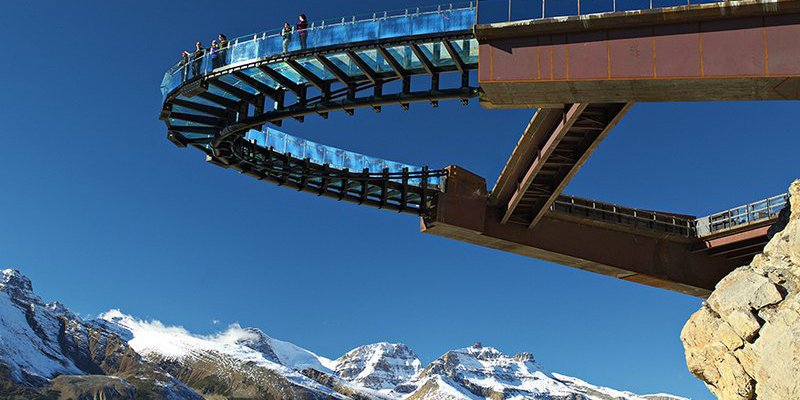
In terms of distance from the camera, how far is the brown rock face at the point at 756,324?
37.1 m

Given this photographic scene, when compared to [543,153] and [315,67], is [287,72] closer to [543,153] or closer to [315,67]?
[315,67]

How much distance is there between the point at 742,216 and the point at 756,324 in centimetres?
763

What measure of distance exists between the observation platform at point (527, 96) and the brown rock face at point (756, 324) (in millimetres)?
3024

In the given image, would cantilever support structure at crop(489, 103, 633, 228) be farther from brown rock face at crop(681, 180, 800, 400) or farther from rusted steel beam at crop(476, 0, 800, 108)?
brown rock face at crop(681, 180, 800, 400)

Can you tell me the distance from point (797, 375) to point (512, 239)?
15.3m

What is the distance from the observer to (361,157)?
4112 cm

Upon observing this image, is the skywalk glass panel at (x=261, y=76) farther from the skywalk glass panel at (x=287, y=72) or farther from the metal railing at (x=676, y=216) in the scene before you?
the metal railing at (x=676, y=216)

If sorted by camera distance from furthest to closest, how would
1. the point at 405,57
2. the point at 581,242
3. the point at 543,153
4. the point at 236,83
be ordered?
the point at 581,242 < the point at 543,153 < the point at 236,83 < the point at 405,57

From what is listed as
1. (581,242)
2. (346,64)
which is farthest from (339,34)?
(581,242)

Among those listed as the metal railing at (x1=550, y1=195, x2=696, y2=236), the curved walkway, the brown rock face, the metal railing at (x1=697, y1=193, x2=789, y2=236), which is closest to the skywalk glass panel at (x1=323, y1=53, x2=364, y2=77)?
the curved walkway

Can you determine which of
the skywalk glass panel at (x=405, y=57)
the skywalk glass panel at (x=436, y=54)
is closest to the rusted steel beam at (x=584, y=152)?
the skywalk glass panel at (x=436, y=54)

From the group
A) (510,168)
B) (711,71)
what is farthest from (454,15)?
(510,168)

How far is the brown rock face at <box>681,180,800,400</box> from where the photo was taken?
3712 centimetres

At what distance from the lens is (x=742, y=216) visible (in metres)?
46.1
